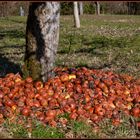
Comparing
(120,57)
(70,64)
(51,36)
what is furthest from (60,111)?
(120,57)

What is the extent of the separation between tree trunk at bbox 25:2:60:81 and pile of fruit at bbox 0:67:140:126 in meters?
0.22

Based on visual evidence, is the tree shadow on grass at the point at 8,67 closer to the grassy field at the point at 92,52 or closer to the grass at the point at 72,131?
the grassy field at the point at 92,52

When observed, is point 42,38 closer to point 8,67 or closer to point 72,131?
point 72,131

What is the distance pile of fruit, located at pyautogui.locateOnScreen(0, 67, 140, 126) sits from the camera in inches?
237

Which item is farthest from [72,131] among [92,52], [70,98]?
[92,52]

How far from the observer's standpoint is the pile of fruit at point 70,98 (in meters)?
6.01

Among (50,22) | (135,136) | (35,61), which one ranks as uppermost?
(50,22)

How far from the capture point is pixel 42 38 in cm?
695

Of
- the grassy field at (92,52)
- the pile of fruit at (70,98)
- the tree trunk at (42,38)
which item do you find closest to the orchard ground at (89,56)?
the grassy field at (92,52)

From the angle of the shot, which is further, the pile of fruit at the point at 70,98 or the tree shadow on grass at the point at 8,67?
the tree shadow on grass at the point at 8,67

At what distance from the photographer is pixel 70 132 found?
5.70 metres

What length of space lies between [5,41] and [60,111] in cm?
968

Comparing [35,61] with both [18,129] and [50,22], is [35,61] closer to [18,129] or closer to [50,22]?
[50,22]

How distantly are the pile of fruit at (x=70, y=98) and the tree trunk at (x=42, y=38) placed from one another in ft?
0.73
